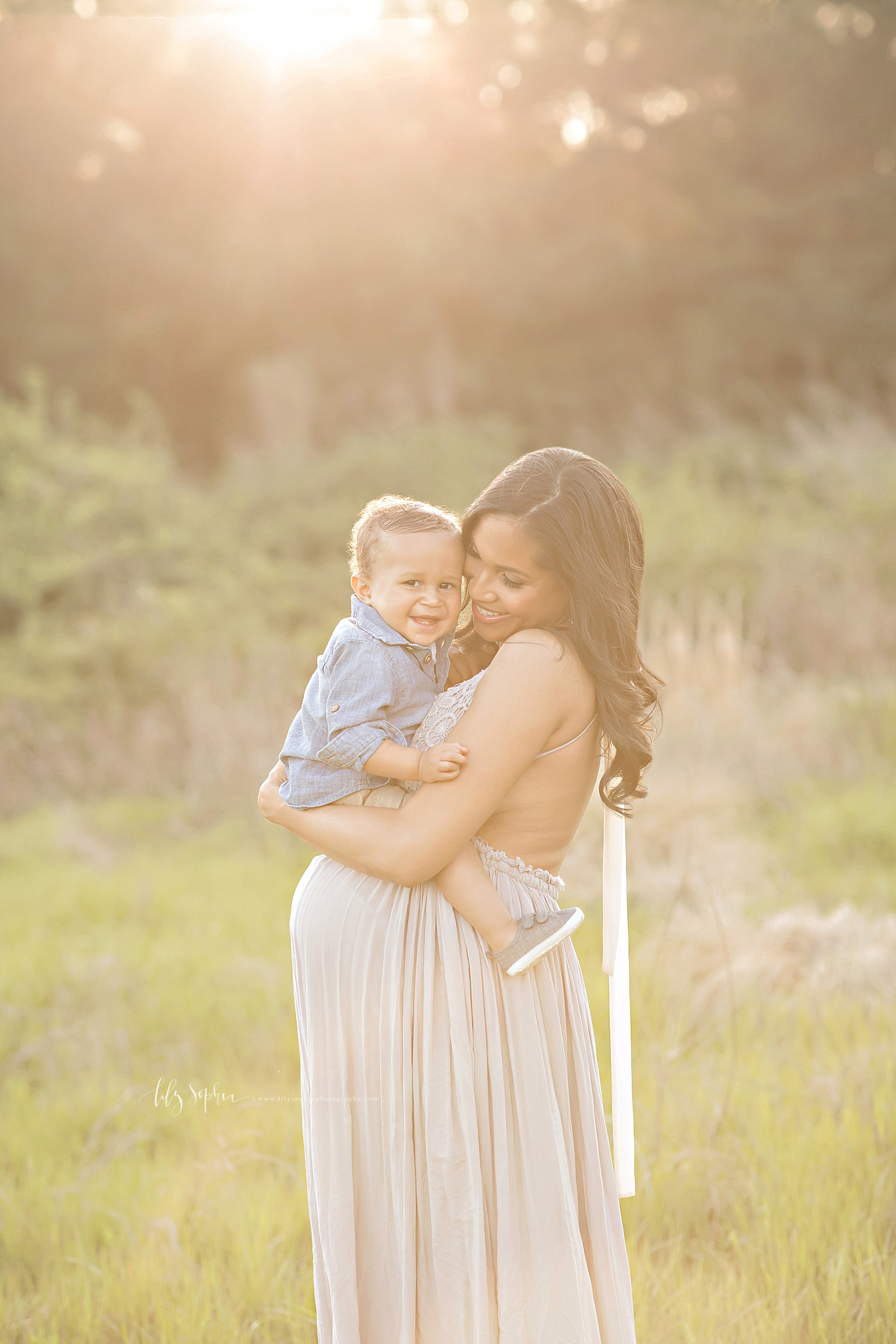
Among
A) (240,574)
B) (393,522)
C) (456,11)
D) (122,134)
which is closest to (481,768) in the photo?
(393,522)

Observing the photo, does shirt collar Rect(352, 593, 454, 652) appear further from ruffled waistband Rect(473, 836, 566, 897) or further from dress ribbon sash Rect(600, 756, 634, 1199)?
dress ribbon sash Rect(600, 756, 634, 1199)

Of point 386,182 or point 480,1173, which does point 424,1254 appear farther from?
point 386,182

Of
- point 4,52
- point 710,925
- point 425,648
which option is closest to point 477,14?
point 4,52

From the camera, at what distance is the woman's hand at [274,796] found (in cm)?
196

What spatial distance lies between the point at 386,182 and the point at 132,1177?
15.5 m

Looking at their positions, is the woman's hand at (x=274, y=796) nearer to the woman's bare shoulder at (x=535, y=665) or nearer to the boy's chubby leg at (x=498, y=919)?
the boy's chubby leg at (x=498, y=919)

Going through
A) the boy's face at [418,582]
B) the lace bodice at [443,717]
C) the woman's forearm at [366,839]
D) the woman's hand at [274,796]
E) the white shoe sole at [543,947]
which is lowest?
the white shoe sole at [543,947]

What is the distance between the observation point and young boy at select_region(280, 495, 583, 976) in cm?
183

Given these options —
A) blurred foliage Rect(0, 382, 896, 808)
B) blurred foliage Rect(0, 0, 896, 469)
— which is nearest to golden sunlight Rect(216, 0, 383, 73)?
blurred foliage Rect(0, 0, 896, 469)

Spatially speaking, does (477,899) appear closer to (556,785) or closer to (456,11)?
(556,785)

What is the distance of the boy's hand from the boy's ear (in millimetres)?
379

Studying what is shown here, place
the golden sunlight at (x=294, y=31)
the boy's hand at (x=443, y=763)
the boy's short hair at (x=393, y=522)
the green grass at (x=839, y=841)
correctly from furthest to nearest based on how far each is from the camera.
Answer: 1. the golden sunlight at (x=294, y=31)
2. the green grass at (x=839, y=841)
3. the boy's short hair at (x=393, y=522)
4. the boy's hand at (x=443, y=763)

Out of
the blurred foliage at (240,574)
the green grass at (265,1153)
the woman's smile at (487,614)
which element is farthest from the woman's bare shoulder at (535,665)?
the blurred foliage at (240,574)

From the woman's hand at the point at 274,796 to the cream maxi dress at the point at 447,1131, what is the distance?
169 millimetres
